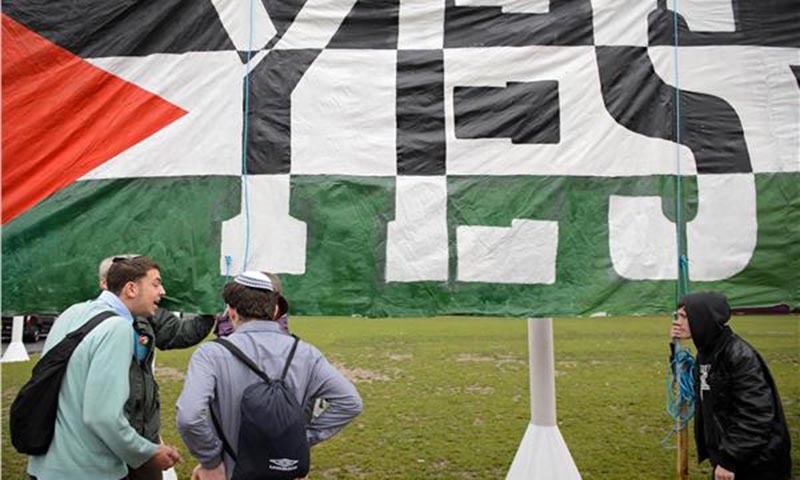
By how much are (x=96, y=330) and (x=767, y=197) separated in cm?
378

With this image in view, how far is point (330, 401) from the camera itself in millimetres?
3137

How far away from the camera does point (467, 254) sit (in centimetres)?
441

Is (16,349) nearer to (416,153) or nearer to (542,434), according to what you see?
(542,434)

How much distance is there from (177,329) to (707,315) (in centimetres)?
Result: 308

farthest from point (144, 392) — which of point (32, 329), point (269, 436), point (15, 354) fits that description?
point (32, 329)

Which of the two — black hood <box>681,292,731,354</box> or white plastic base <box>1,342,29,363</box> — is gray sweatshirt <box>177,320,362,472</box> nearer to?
black hood <box>681,292,731,354</box>

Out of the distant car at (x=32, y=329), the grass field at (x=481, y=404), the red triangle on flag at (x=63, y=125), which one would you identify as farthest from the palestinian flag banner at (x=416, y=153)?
the distant car at (x=32, y=329)

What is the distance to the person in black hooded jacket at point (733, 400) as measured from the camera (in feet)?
12.2

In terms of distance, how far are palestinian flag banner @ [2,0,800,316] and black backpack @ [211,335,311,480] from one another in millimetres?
1608

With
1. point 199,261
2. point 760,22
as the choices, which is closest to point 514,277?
point 199,261

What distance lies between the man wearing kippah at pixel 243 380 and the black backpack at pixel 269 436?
90mm

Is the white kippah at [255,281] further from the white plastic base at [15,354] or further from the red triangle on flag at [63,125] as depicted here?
the white plastic base at [15,354]

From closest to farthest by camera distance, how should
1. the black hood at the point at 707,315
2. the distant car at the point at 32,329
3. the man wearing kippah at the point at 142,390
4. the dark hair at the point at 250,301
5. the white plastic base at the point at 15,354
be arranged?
1. the dark hair at the point at 250,301
2. the man wearing kippah at the point at 142,390
3. the black hood at the point at 707,315
4. the white plastic base at the point at 15,354
5. the distant car at the point at 32,329

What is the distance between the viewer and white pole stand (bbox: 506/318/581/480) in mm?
5340
